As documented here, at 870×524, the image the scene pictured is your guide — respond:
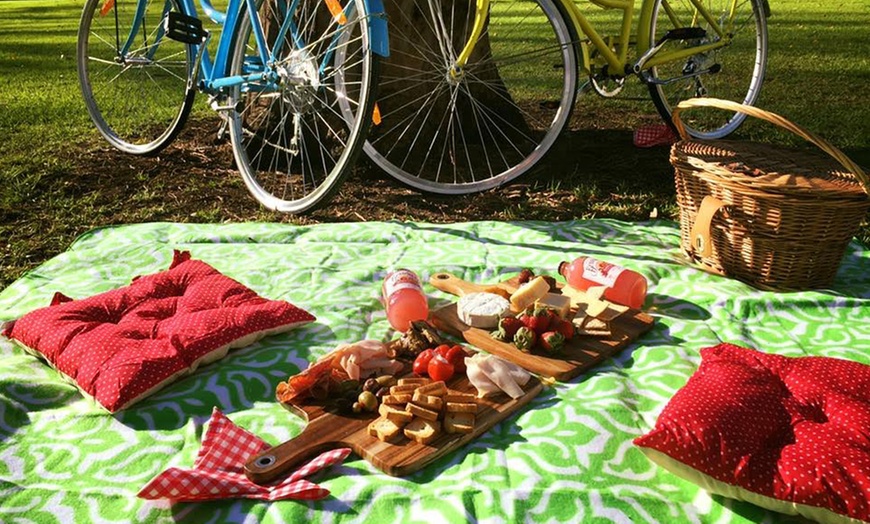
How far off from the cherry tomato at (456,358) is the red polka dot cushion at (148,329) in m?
0.55

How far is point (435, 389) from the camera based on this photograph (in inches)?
72.9

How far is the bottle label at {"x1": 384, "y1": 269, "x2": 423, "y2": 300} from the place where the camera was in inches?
94.3

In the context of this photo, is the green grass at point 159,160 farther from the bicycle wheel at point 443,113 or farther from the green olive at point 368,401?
the green olive at point 368,401

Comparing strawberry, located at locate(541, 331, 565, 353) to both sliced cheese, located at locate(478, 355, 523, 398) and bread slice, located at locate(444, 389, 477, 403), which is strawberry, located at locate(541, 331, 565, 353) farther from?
bread slice, located at locate(444, 389, 477, 403)

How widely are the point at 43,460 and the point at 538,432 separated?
3.85ft

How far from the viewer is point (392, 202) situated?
12.9 ft

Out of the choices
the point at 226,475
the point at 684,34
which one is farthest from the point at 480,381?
the point at 684,34

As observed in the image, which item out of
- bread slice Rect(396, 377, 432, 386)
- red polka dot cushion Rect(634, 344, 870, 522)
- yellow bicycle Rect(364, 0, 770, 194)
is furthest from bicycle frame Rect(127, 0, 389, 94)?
red polka dot cushion Rect(634, 344, 870, 522)

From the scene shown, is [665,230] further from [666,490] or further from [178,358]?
[178,358]

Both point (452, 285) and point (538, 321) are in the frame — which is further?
point (452, 285)

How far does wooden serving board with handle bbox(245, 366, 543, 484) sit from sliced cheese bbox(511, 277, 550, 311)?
0.45 metres

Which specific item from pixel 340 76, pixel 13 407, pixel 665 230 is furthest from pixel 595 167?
pixel 13 407

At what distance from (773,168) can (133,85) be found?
4.62 meters

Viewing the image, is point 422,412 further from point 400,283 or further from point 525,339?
point 400,283
